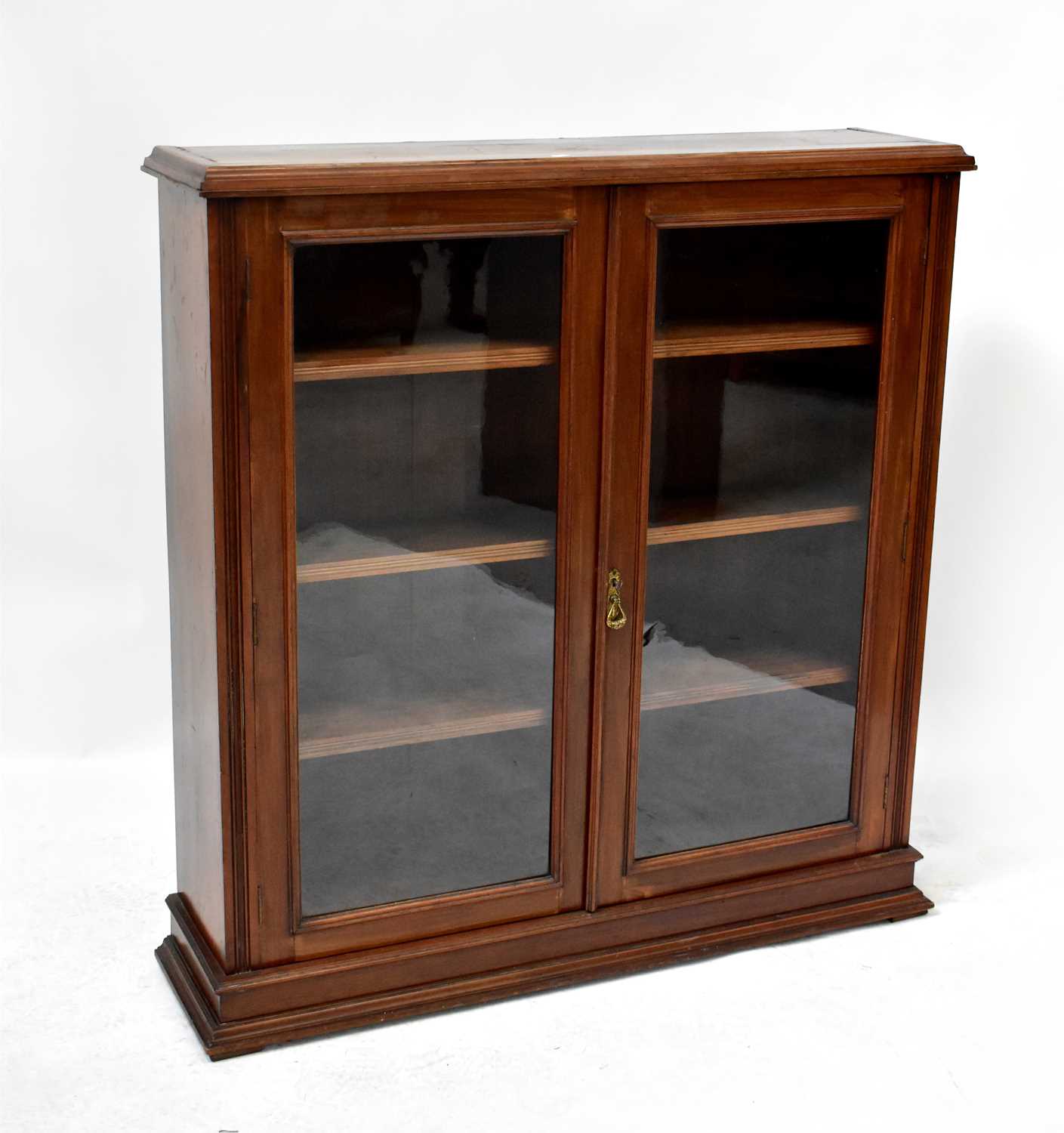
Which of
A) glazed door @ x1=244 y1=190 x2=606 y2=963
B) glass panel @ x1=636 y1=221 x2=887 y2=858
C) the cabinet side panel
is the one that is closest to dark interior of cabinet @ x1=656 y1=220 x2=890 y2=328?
glass panel @ x1=636 y1=221 x2=887 y2=858

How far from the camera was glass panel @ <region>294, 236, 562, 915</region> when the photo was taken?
9.37 ft

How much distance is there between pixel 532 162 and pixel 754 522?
2.45ft

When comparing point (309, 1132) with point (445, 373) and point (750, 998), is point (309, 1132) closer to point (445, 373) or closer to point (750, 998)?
point (750, 998)

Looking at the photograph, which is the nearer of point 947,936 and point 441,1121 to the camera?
point 441,1121

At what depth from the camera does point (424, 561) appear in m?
3.01


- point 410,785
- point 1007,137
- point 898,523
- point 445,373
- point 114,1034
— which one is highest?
point 1007,137

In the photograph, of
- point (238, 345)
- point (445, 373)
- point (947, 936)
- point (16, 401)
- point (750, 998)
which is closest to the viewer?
point (238, 345)

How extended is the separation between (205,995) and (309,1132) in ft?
1.15

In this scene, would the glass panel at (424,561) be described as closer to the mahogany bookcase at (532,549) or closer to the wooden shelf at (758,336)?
the mahogany bookcase at (532,549)

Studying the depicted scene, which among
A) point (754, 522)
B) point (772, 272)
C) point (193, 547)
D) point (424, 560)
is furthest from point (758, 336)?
point (193, 547)

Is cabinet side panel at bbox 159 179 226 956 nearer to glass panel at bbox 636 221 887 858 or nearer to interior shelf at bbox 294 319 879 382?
interior shelf at bbox 294 319 879 382

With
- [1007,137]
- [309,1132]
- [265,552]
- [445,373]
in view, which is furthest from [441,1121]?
[1007,137]

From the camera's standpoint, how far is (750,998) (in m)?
3.19

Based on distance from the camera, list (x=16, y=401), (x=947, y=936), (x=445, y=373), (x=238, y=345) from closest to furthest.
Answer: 1. (x=238, y=345)
2. (x=445, y=373)
3. (x=947, y=936)
4. (x=16, y=401)
